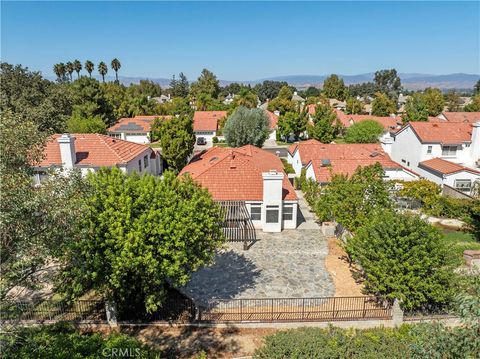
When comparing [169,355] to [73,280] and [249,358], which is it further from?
[73,280]

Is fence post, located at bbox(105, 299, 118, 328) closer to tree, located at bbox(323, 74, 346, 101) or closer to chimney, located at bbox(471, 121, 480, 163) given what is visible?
chimney, located at bbox(471, 121, 480, 163)

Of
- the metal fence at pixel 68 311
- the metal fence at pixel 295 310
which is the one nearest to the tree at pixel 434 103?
the metal fence at pixel 295 310

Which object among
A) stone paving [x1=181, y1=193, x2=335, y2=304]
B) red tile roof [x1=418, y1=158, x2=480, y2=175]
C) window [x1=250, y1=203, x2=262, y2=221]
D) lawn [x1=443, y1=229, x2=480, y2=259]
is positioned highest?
red tile roof [x1=418, y1=158, x2=480, y2=175]

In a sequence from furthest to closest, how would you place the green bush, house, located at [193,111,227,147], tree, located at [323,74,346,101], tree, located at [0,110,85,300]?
tree, located at [323,74,346,101]
house, located at [193,111,227,147]
tree, located at [0,110,85,300]
the green bush

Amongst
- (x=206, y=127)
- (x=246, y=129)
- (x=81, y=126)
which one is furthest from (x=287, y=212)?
(x=206, y=127)

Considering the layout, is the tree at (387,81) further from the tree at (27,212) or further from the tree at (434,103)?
the tree at (27,212)

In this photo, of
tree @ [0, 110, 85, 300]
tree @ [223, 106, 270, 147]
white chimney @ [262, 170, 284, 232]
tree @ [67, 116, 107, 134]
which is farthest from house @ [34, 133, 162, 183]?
tree @ [0, 110, 85, 300]

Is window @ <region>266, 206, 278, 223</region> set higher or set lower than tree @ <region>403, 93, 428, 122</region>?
lower
